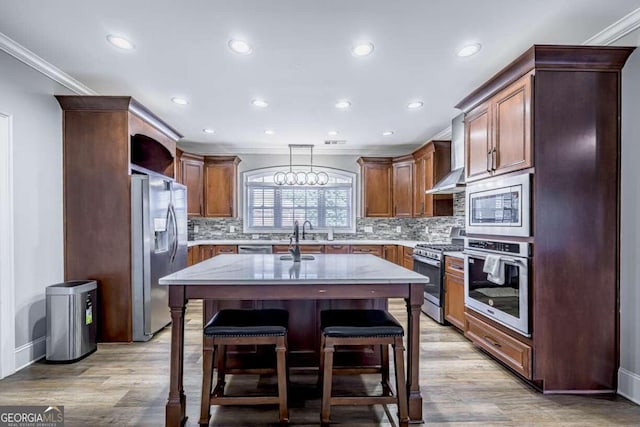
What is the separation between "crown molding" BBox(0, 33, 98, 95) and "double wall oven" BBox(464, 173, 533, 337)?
391cm

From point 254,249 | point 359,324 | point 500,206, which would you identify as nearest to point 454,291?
point 500,206

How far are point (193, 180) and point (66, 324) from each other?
323 centimetres

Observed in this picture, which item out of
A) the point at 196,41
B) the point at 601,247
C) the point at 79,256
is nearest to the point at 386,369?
the point at 601,247

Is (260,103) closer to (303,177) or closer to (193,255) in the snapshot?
(303,177)

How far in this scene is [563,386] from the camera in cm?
240

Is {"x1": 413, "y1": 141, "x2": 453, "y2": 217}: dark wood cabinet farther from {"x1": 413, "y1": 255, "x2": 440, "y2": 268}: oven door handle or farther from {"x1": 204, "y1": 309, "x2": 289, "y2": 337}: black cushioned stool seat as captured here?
{"x1": 204, "y1": 309, "x2": 289, "y2": 337}: black cushioned stool seat

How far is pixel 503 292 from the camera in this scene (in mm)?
2719

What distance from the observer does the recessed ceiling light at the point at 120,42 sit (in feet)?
8.32

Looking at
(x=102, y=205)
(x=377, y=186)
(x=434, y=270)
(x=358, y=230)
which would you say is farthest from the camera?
(x=358, y=230)

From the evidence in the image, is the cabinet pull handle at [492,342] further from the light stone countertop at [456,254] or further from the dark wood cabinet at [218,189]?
the dark wood cabinet at [218,189]

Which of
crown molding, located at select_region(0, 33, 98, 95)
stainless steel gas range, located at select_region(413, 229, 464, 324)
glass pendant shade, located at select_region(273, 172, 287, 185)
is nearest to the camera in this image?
crown molding, located at select_region(0, 33, 98, 95)

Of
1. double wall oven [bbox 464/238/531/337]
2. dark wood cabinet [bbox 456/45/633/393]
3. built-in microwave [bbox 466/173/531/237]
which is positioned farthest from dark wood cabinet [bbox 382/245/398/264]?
dark wood cabinet [bbox 456/45/633/393]

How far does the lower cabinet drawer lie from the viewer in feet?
8.10

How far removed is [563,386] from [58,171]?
14.9 ft
